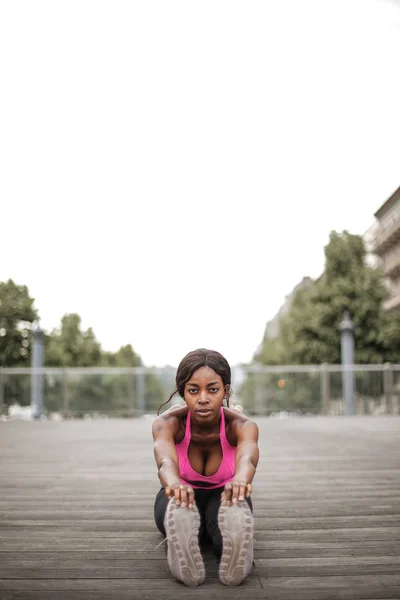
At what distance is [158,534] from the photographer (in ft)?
9.95

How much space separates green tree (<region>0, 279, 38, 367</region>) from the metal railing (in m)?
8.75

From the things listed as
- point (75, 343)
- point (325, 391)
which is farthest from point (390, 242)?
point (325, 391)

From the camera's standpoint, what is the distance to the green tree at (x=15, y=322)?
2519 cm

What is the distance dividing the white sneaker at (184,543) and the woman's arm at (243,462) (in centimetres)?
16

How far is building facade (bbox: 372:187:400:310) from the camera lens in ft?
118

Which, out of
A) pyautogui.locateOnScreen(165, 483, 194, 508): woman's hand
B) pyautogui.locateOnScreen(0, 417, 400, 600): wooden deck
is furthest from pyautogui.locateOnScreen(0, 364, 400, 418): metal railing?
pyautogui.locateOnScreen(165, 483, 194, 508): woman's hand

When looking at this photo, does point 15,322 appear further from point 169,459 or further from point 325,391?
point 169,459

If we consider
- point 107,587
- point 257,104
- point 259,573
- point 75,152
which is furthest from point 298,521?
point 75,152

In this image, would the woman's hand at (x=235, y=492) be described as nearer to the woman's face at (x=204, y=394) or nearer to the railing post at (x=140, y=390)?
the woman's face at (x=204, y=394)

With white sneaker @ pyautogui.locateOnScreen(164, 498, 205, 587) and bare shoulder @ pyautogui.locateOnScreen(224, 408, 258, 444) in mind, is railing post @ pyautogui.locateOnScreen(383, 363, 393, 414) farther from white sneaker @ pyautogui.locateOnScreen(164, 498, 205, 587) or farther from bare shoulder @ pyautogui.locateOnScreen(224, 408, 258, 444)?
white sneaker @ pyautogui.locateOnScreen(164, 498, 205, 587)

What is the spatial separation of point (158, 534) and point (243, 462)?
91cm

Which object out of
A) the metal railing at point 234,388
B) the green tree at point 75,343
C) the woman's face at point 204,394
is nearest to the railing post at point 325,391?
the metal railing at point 234,388

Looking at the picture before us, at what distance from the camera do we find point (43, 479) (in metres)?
5.14

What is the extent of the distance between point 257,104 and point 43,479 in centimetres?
829
